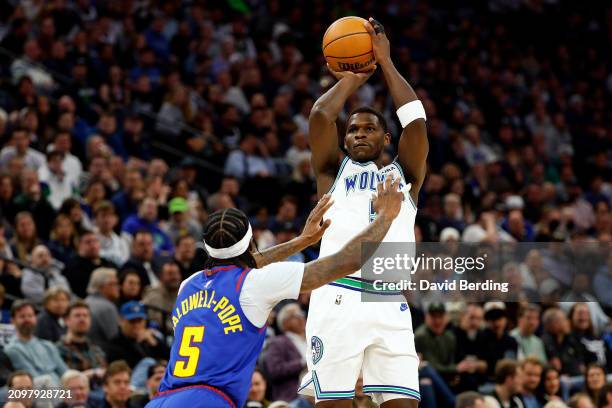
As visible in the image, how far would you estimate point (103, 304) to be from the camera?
11461mm

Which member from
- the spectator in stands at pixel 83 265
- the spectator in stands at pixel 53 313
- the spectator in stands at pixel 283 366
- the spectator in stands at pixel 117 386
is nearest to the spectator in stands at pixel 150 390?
the spectator in stands at pixel 117 386

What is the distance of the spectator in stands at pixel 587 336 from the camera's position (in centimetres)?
1354

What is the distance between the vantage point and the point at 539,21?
2538cm

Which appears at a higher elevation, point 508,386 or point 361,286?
point 508,386

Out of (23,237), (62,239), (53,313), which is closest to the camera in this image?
(53,313)

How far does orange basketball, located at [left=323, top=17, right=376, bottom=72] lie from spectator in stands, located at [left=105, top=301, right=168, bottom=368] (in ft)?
14.7

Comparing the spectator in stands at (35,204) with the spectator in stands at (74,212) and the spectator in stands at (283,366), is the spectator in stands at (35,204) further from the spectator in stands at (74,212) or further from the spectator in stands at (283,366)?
the spectator in stands at (283,366)

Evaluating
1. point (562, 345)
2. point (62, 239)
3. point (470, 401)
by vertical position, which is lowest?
point (470, 401)

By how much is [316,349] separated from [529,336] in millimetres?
A: 6635

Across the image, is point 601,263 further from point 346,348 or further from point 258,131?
point 346,348

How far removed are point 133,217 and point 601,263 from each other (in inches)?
251

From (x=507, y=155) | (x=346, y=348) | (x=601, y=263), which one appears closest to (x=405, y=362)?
(x=346, y=348)

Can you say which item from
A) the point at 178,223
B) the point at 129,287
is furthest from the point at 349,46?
the point at 178,223

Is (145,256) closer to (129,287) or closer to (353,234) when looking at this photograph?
(129,287)
